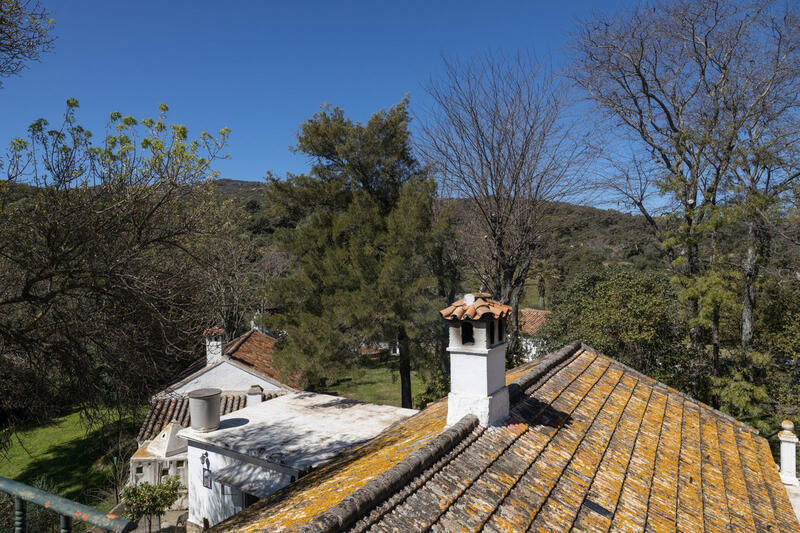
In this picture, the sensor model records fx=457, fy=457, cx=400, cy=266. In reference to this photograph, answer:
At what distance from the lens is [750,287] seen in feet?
41.7

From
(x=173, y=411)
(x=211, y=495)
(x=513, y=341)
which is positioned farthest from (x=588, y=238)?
(x=211, y=495)

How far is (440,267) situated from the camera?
15.7m

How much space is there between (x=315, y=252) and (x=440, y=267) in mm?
4255

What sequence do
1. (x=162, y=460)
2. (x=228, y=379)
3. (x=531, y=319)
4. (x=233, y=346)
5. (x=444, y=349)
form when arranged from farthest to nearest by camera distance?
(x=531, y=319), (x=233, y=346), (x=228, y=379), (x=444, y=349), (x=162, y=460)

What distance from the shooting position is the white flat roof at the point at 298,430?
8.97 meters

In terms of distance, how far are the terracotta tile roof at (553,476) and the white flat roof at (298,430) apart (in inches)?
99.5

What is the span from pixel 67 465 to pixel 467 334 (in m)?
18.1

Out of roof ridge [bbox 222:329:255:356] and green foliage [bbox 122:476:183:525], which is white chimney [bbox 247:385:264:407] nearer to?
green foliage [bbox 122:476:183:525]

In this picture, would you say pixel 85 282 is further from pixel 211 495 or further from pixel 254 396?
pixel 254 396

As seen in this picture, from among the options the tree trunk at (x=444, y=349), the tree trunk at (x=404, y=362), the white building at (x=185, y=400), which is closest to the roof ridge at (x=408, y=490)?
the white building at (x=185, y=400)

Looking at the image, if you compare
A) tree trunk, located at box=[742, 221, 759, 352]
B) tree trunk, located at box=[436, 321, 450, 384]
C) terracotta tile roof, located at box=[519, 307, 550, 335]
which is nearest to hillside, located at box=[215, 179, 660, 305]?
tree trunk, located at box=[742, 221, 759, 352]

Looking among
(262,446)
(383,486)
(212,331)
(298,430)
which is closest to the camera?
(383,486)

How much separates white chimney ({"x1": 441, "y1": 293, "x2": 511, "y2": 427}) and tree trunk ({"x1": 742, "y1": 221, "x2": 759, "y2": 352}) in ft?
35.2

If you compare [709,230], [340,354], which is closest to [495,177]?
[709,230]
